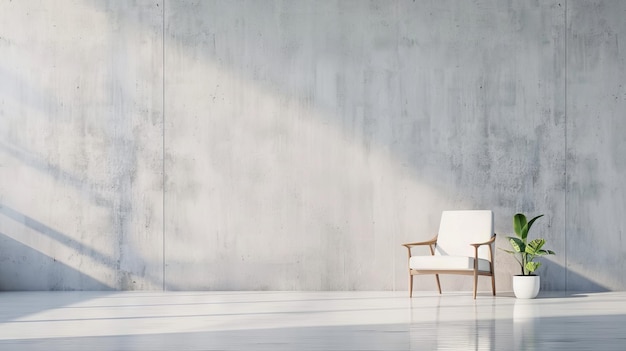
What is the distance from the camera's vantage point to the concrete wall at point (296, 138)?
25.3 ft

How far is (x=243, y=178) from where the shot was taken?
794cm

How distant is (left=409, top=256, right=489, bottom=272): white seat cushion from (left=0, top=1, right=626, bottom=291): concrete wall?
2.48ft

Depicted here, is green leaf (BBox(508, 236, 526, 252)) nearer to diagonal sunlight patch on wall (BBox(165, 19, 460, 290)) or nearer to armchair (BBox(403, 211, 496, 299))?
armchair (BBox(403, 211, 496, 299))

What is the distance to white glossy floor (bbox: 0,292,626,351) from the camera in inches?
161

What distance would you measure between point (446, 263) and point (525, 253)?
32.7 inches

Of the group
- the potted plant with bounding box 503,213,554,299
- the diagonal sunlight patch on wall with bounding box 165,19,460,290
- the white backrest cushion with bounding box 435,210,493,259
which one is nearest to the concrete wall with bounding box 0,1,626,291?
the diagonal sunlight patch on wall with bounding box 165,19,460,290

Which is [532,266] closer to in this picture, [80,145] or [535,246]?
[535,246]

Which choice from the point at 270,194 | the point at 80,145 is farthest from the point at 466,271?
the point at 80,145

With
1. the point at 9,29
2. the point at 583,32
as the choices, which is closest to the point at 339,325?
the point at 583,32

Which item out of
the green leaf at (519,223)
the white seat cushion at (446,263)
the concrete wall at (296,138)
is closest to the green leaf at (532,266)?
the green leaf at (519,223)

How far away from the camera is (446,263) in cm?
685

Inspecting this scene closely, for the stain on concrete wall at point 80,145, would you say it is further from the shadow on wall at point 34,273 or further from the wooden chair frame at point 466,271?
the wooden chair frame at point 466,271

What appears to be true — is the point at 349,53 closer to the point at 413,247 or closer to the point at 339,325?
the point at 413,247

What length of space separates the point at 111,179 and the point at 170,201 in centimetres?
63
